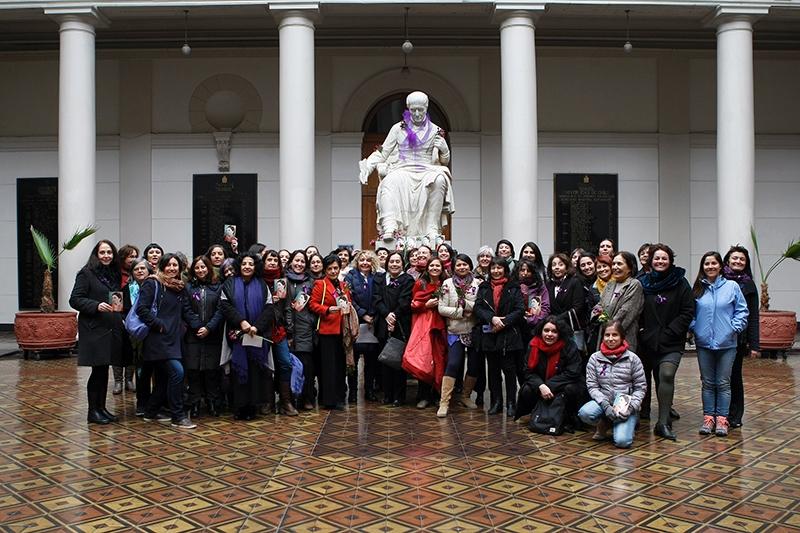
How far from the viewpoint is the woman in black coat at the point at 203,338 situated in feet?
22.0

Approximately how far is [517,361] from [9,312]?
12621 millimetres

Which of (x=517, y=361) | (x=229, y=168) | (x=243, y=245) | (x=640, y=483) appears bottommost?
(x=640, y=483)

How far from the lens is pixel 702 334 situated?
617 cm

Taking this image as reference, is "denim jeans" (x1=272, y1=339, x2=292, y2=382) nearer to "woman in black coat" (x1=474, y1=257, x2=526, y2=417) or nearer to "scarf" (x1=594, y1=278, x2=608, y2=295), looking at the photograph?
"woman in black coat" (x1=474, y1=257, x2=526, y2=417)

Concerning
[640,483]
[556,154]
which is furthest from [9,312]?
[640,483]

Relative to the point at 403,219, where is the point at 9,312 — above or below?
below

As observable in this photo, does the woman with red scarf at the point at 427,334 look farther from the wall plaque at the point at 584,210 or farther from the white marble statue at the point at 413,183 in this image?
the wall plaque at the point at 584,210

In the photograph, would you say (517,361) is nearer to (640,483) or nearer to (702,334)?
(702,334)

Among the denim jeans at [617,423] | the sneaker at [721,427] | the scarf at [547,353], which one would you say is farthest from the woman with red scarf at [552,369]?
the sneaker at [721,427]

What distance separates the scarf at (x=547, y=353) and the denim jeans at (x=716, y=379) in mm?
1140

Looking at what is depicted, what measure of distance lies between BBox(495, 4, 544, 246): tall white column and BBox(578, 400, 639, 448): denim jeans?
6465 millimetres

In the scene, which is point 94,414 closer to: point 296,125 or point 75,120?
point 296,125

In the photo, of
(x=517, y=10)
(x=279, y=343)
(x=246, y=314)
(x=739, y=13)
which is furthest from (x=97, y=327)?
(x=739, y=13)

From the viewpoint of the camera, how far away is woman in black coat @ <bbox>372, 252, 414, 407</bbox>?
24.2 feet
